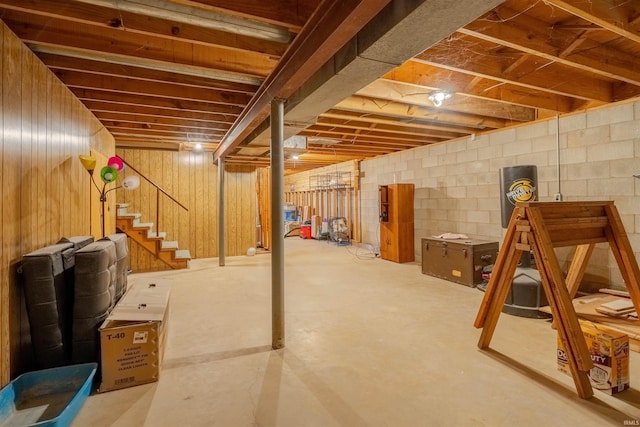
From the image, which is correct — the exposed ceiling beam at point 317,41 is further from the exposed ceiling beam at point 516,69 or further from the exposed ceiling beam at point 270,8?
the exposed ceiling beam at point 516,69

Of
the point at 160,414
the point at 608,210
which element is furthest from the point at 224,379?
the point at 608,210

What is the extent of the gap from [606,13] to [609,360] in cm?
210

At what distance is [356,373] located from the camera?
217 cm

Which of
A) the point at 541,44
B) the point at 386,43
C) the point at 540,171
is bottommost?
the point at 540,171

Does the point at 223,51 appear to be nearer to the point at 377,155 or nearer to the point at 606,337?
the point at 606,337

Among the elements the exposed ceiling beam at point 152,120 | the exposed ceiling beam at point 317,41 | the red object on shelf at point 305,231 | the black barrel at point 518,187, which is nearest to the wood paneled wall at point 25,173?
the exposed ceiling beam at point 152,120

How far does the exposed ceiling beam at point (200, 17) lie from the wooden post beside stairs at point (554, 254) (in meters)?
2.16

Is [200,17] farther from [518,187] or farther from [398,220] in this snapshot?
[398,220]

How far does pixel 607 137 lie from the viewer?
3537mm

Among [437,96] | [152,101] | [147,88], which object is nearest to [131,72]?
[147,88]

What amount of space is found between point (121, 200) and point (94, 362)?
460cm

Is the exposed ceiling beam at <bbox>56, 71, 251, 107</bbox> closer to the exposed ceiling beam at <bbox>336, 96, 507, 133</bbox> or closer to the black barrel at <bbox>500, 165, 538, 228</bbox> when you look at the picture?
the exposed ceiling beam at <bbox>336, 96, 507, 133</bbox>

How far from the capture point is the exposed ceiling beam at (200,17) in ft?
6.00

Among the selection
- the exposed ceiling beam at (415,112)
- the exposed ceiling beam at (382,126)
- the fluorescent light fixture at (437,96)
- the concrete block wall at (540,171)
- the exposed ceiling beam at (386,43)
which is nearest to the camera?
the exposed ceiling beam at (386,43)
